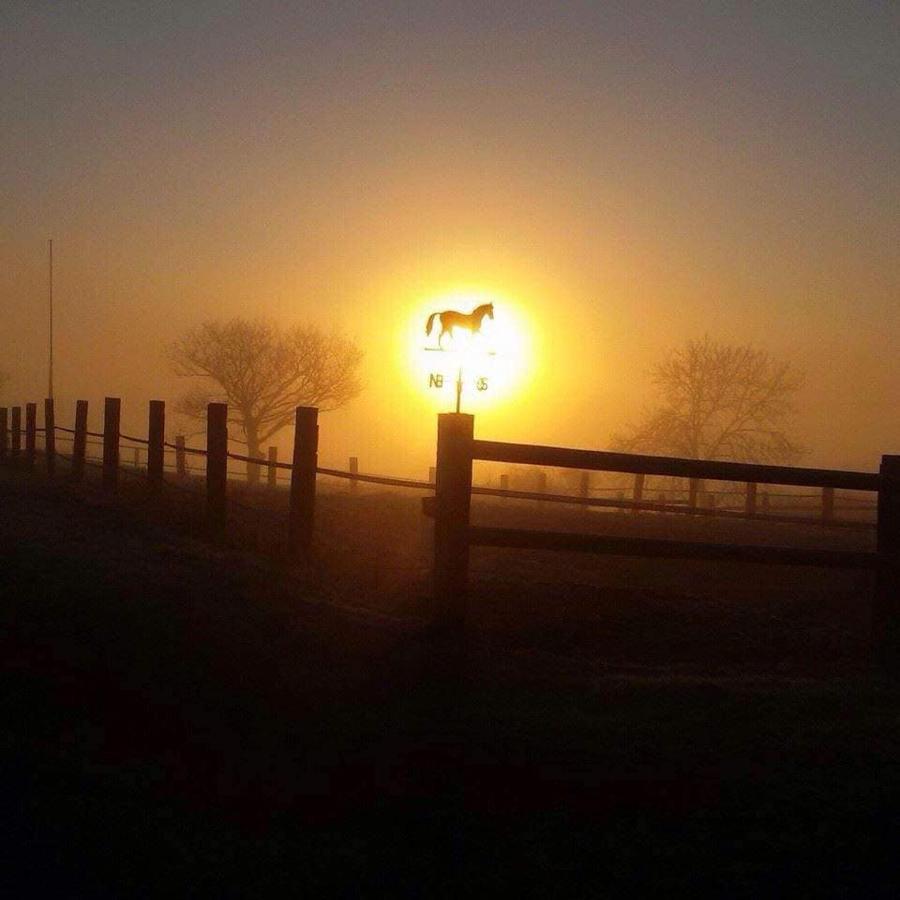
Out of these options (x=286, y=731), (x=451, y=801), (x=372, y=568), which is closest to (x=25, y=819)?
(x=286, y=731)

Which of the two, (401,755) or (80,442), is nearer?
(401,755)

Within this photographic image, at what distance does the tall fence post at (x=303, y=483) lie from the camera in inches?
412

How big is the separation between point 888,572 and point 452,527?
2782 millimetres

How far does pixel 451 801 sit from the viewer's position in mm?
3855

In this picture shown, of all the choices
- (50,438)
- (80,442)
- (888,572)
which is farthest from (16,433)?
(888,572)

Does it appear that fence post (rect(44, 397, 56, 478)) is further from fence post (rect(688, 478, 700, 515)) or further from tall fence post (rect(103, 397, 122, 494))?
fence post (rect(688, 478, 700, 515))

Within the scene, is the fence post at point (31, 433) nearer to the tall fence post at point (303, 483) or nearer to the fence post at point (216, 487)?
the fence post at point (216, 487)

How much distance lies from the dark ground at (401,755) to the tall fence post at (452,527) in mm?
240

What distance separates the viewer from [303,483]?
1050 cm

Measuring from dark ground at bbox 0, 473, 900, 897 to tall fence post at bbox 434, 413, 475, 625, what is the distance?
0.79 feet

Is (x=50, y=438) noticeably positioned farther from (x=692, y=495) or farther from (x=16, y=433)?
(x=692, y=495)

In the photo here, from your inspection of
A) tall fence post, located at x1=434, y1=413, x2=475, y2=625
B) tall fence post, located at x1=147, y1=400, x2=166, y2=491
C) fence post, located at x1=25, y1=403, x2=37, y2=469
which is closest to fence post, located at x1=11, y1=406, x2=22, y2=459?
fence post, located at x1=25, y1=403, x2=37, y2=469

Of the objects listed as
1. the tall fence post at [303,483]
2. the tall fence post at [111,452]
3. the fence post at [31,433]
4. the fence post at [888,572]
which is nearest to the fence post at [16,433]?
the fence post at [31,433]

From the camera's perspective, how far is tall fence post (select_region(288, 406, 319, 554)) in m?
10.5
